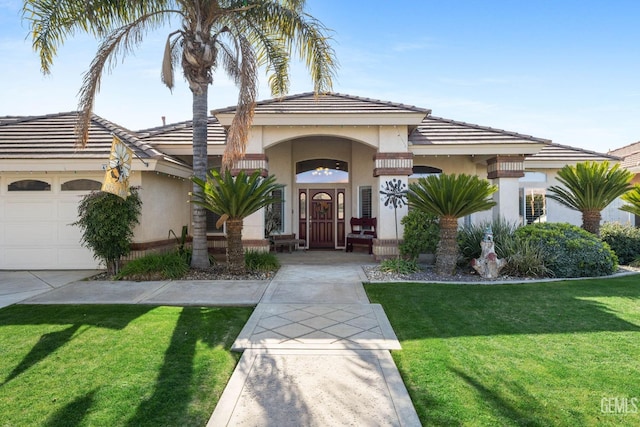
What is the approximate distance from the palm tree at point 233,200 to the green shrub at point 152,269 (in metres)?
1.23

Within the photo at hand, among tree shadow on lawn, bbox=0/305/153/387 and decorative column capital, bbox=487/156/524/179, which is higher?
decorative column capital, bbox=487/156/524/179

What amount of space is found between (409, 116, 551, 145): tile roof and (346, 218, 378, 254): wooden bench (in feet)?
10.9

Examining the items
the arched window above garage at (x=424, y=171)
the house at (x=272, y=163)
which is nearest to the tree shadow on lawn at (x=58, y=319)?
the house at (x=272, y=163)

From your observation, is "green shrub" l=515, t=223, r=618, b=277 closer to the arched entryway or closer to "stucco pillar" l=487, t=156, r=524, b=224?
A: "stucco pillar" l=487, t=156, r=524, b=224

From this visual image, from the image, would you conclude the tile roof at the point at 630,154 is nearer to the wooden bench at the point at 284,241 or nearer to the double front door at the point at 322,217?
the double front door at the point at 322,217

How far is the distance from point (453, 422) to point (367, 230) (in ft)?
35.4

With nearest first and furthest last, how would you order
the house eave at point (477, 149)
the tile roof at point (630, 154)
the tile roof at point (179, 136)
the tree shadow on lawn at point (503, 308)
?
the tree shadow on lawn at point (503, 308) < the house eave at point (477, 149) < the tile roof at point (179, 136) < the tile roof at point (630, 154)

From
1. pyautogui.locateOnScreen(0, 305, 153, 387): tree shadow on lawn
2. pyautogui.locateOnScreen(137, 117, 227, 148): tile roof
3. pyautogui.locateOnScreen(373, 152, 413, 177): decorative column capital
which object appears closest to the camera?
pyautogui.locateOnScreen(0, 305, 153, 387): tree shadow on lawn

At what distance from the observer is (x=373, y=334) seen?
16.8 feet

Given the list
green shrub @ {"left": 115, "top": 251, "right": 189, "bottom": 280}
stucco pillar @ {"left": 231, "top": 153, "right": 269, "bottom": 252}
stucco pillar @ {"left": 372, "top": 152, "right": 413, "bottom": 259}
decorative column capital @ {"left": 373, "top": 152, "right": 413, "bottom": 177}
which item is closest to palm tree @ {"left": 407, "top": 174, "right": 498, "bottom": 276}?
stucco pillar @ {"left": 372, "top": 152, "right": 413, "bottom": 259}

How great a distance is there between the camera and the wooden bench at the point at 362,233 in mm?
13508

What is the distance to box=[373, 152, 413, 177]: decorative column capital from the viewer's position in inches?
430

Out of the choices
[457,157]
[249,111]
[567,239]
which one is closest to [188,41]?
[249,111]

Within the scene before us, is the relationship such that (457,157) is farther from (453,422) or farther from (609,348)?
(453,422)
